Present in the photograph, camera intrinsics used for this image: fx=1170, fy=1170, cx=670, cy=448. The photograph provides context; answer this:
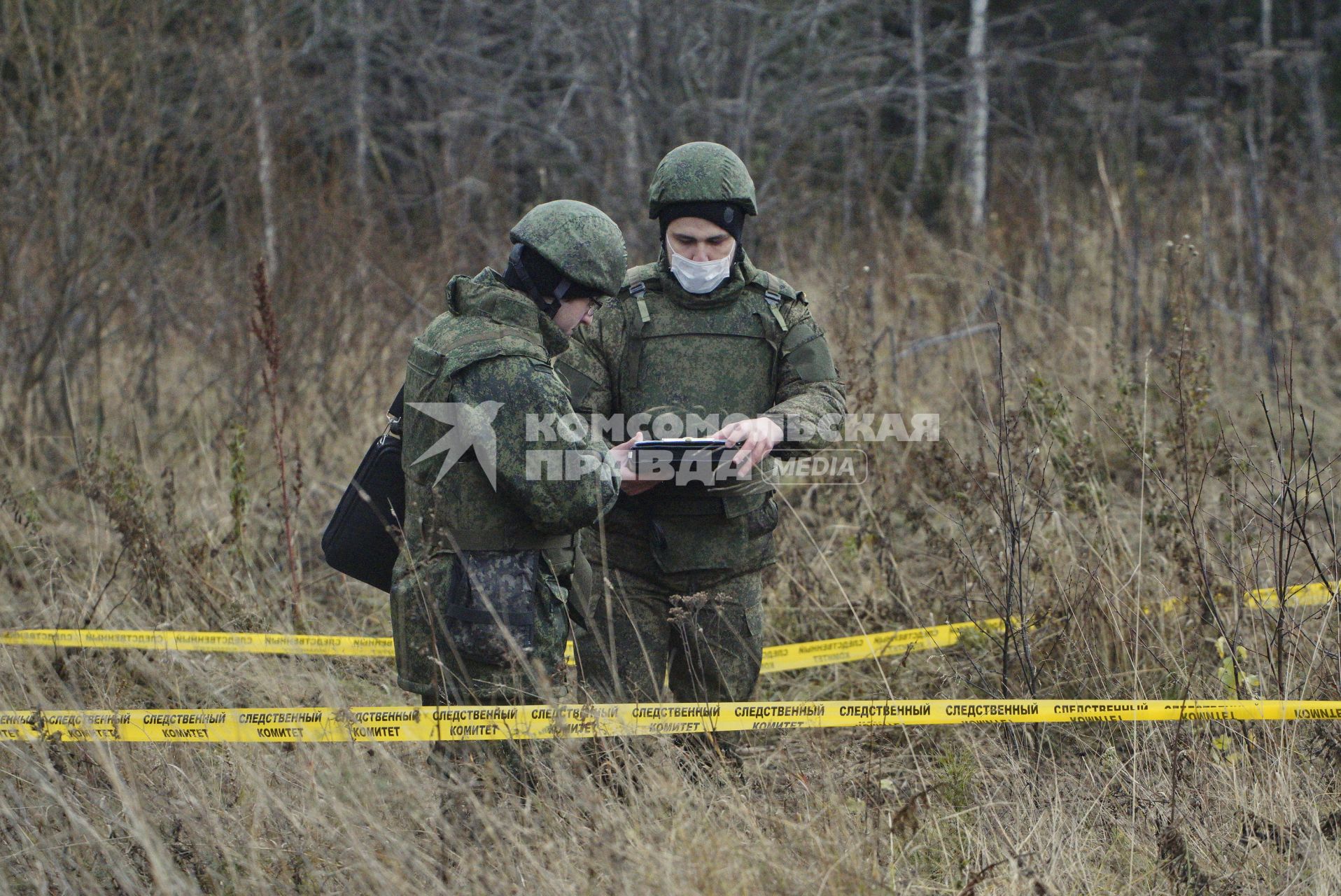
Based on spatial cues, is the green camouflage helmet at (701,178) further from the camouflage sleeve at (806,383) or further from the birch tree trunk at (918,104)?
the birch tree trunk at (918,104)

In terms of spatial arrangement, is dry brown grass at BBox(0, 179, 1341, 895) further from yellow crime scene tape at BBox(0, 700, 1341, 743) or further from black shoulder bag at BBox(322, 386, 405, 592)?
black shoulder bag at BBox(322, 386, 405, 592)

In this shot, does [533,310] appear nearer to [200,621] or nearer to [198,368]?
[200,621]

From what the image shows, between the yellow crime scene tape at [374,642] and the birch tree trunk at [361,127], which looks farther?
the birch tree trunk at [361,127]

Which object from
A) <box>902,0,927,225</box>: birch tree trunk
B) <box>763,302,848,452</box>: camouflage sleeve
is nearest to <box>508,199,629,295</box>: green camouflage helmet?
<box>763,302,848,452</box>: camouflage sleeve

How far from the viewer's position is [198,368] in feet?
23.1

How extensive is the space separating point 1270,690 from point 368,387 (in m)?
4.99

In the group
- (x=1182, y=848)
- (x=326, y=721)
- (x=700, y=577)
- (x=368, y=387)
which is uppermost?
(x=368, y=387)

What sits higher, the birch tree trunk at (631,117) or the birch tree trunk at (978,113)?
the birch tree trunk at (978,113)

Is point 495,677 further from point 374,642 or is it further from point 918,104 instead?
point 918,104

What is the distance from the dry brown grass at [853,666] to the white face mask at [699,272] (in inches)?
32.0

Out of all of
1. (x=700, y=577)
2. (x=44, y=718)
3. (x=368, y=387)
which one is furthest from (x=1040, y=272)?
(x=44, y=718)

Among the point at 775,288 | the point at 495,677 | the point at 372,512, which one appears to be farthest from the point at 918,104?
Answer: the point at 495,677

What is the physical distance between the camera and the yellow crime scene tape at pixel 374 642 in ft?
11.7

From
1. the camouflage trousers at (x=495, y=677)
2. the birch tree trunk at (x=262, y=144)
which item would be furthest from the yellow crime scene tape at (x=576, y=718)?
the birch tree trunk at (x=262, y=144)
